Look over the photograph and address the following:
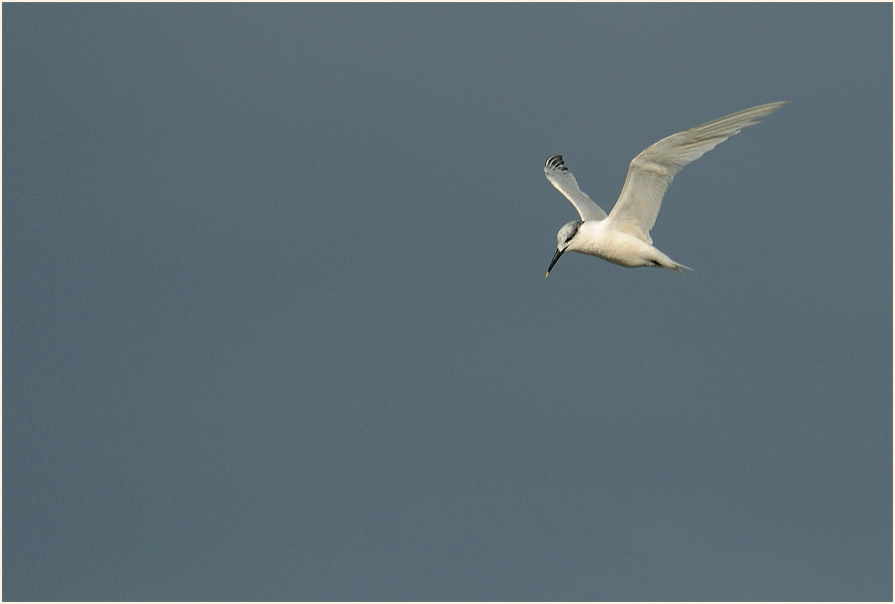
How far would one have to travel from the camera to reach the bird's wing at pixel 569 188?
3941 cm

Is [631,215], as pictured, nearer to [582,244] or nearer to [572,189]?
[582,244]

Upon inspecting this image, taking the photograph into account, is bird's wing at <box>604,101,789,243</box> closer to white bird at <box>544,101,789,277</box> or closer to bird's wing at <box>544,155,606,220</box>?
white bird at <box>544,101,789,277</box>

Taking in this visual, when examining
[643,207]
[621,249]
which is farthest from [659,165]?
[621,249]

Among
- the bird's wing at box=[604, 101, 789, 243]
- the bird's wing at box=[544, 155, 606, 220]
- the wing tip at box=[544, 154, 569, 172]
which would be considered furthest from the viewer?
the wing tip at box=[544, 154, 569, 172]

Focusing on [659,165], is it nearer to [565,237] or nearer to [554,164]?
[565,237]

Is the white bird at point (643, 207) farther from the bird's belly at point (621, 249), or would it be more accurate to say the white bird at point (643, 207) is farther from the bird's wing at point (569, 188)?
the bird's wing at point (569, 188)

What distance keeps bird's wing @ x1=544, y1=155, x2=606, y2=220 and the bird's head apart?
211 centimetres

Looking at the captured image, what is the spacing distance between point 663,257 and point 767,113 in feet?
16.4

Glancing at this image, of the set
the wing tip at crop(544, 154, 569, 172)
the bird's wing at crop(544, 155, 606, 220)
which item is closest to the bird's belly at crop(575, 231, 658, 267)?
the bird's wing at crop(544, 155, 606, 220)

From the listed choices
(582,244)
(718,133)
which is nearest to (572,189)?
(582,244)

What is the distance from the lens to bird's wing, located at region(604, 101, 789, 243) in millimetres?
33625

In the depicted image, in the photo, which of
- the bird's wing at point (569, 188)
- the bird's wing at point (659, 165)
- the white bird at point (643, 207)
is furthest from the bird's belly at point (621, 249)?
the bird's wing at point (569, 188)

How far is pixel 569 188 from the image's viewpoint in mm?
41219

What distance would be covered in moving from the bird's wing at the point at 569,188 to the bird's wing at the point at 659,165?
2918 millimetres
